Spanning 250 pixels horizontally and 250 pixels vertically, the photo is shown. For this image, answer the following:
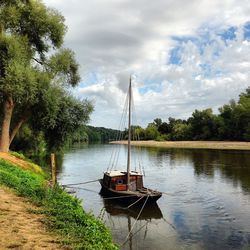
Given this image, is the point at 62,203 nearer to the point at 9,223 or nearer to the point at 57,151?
the point at 9,223

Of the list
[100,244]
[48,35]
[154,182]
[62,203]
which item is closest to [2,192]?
[62,203]

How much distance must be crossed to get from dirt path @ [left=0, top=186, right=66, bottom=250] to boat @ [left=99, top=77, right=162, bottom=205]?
552 inches

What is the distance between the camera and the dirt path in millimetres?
10008

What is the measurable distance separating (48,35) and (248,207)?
23.4m

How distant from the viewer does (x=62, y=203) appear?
16.0 m

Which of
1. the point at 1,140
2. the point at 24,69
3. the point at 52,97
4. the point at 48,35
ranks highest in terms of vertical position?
the point at 48,35

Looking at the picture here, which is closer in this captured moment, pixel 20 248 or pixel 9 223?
pixel 20 248

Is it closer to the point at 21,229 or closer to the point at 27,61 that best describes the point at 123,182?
the point at 27,61

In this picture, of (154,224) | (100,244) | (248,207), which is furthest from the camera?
(248,207)

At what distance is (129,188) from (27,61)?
571 inches

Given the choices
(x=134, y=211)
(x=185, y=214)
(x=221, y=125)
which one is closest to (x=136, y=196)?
(x=134, y=211)

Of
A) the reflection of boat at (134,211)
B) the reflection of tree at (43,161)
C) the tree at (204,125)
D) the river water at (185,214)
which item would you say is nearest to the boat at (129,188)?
the reflection of boat at (134,211)

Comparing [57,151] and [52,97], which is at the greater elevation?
[52,97]

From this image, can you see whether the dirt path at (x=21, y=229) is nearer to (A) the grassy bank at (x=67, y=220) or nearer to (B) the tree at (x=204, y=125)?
(A) the grassy bank at (x=67, y=220)
